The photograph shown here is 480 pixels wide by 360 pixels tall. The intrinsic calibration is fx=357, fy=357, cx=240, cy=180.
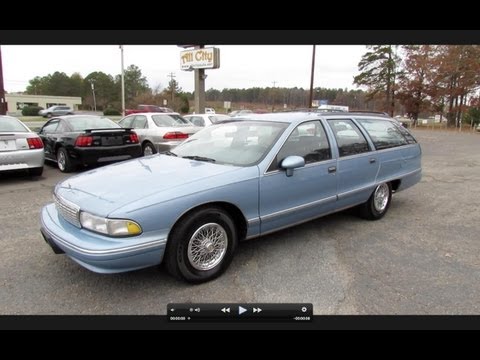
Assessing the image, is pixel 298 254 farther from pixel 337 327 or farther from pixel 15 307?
pixel 15 307

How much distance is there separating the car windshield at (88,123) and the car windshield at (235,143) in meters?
4.73

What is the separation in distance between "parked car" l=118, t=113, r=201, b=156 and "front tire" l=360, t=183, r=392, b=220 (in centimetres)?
542

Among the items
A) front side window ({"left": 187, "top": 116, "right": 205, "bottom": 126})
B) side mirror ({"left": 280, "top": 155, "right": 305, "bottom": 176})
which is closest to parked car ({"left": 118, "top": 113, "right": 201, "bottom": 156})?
front side window ({"left": 187, "top": 116, "right": 205, "bottom": 126})

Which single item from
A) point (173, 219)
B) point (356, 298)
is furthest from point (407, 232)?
point (173, 219)

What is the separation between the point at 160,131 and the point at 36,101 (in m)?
75.6

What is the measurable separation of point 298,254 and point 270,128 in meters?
1.42

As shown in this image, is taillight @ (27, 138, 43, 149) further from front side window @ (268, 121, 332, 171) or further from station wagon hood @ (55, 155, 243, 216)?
front side window @ (268, 121, 332, 171)

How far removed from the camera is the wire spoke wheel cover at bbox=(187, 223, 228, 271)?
3.08 metres

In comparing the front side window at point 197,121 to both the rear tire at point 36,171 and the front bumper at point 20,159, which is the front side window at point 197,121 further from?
the front bumper at point 20,159

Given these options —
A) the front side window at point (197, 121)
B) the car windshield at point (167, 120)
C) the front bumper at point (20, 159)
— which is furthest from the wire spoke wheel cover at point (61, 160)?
the front side window at point (197, 121)

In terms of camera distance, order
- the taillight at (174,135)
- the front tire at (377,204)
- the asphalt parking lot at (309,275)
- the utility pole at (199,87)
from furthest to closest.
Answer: the utility pole at (199,87) < the taillight at (174,135) < the front tire at (377,204) < the asphalt parking lot at (309,275)

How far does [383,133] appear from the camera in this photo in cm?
518

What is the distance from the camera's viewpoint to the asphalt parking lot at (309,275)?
2885 mm

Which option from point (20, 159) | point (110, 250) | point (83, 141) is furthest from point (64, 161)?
point (110, 250)
